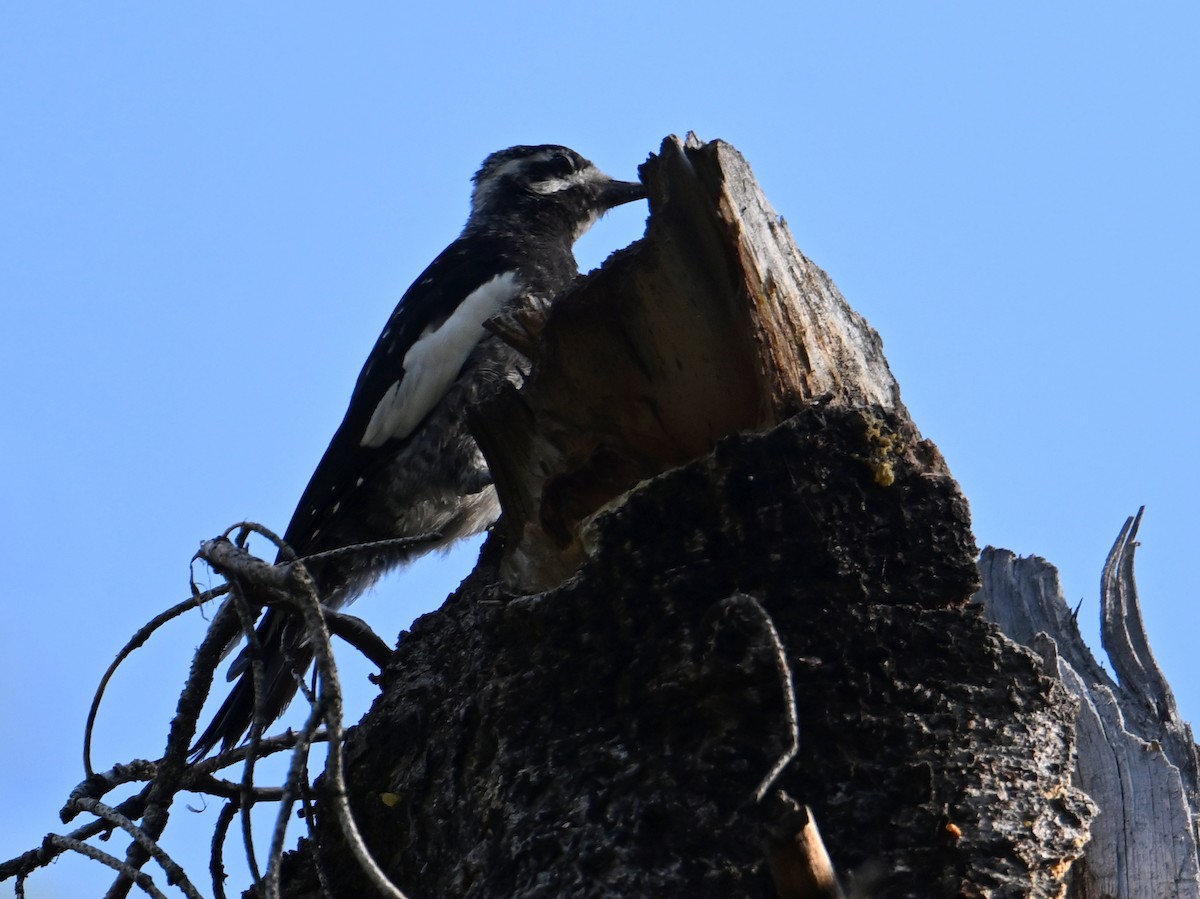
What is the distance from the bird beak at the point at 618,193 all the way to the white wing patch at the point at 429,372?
1171 millimetres

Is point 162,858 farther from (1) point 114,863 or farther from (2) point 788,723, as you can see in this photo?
(2) point 788,723

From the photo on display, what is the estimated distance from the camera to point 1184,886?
2.37m

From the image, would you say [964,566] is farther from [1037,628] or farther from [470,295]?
[470,295]

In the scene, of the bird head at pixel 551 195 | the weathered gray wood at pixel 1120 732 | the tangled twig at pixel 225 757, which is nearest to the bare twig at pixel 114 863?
the tangled twig at pixel 225 757

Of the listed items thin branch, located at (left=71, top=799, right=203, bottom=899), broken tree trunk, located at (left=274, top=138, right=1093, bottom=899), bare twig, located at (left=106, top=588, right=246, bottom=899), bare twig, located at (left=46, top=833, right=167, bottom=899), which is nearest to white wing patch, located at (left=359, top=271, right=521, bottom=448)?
broken tree trunk, located at (left=274, top=138, right=1093, bottom=899)

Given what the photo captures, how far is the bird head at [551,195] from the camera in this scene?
517 cm

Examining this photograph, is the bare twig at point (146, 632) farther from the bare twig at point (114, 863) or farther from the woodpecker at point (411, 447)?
the woodpecker at point (411, 447)

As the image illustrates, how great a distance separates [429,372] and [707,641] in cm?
227

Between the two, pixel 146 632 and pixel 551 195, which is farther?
pixel 551 195

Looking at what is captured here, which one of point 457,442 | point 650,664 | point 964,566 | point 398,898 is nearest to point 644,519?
point 650,664

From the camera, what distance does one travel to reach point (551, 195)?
A: 207 inches

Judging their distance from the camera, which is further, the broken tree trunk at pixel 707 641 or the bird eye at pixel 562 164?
the bird eye at pixel 562 164

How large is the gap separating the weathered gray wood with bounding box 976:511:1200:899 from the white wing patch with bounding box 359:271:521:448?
5.71 ft

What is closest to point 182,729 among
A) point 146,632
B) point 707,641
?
point 146,632
